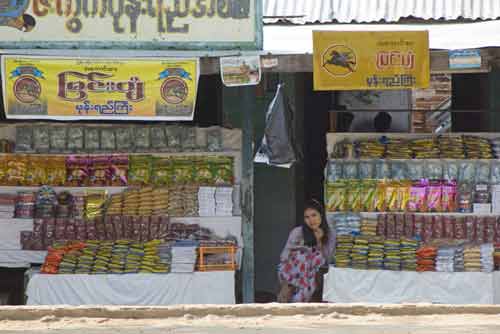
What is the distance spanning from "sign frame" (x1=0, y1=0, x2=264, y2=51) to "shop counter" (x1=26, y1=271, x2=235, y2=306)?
217 centimetres

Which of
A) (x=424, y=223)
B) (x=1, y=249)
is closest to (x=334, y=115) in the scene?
(x=424, y=223)

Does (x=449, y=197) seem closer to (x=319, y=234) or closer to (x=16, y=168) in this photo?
(x=319, y=234)

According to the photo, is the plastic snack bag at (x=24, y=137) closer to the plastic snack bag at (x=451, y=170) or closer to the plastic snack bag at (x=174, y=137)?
the plastic snack bag at (x=174, y=137)

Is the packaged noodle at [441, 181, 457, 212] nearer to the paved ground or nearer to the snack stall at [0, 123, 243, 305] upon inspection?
the snack stall at [0, 123, 243, 305]

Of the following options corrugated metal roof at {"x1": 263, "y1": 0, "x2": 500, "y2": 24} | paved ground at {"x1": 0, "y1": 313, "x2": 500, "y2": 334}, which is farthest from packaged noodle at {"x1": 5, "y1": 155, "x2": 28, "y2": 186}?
corrugated metal roof at {"x1": 263, "y1": 0, "x2": 500, "y2": 24}

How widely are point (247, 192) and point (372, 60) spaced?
6.22ft

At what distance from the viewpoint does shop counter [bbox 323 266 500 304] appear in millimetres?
11125

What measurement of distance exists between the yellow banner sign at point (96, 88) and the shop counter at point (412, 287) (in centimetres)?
216

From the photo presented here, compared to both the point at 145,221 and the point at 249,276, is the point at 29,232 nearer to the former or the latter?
the point at 145,221

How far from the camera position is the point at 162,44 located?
424 inches

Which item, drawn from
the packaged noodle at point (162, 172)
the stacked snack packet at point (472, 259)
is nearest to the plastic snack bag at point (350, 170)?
the stacked snack packet at point (472, 259)

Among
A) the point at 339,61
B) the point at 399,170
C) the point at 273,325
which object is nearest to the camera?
the point at 273,325

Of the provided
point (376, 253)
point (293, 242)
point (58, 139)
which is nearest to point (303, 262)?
point (293, 242)

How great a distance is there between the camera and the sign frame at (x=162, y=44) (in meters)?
10.7
